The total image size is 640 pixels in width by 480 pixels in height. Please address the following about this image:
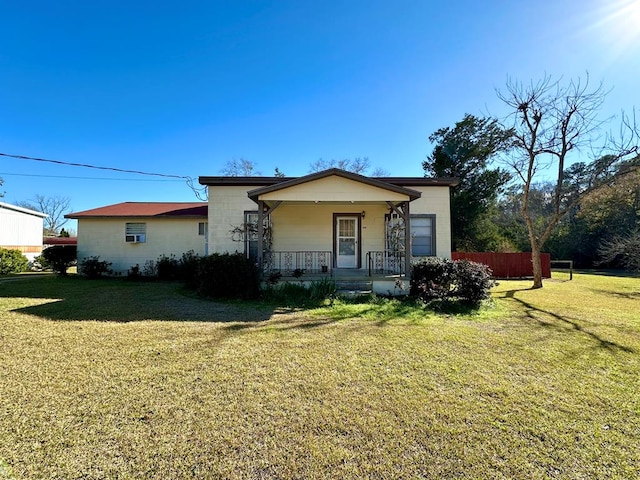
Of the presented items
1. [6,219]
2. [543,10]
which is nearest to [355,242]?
[543,10]

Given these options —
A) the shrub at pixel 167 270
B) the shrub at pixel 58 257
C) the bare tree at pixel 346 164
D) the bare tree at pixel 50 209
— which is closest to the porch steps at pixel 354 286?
the shrub at pixel 167 270

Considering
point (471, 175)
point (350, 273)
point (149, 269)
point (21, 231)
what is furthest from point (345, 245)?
point (21, 231)

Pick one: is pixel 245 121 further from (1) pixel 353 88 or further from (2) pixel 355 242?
(2) pixel 355 242

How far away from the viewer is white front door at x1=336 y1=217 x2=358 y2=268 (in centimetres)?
1163

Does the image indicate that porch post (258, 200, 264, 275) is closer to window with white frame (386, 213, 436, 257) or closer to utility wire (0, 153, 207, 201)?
window with white frame (386, 213, 436, 257)

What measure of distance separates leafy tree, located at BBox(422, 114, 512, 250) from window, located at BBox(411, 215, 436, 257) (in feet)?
40.4

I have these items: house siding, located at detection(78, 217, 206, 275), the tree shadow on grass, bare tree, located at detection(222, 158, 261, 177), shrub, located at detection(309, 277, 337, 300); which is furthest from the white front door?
bare tree, located at detection(222, 158, 261, 177)

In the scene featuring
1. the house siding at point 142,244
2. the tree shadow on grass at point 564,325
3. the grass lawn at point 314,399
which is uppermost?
the house siding at point 142,244

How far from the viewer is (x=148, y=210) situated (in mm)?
14961

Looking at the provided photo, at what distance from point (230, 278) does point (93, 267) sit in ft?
30.5

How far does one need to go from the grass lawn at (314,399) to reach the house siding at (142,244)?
8.06m

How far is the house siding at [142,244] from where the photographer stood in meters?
14.3

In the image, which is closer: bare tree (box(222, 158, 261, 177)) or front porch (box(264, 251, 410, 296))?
front porch (box(264, 251, 410, 296))

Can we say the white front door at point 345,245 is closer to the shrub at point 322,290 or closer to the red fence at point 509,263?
the shrub at point 322,290
